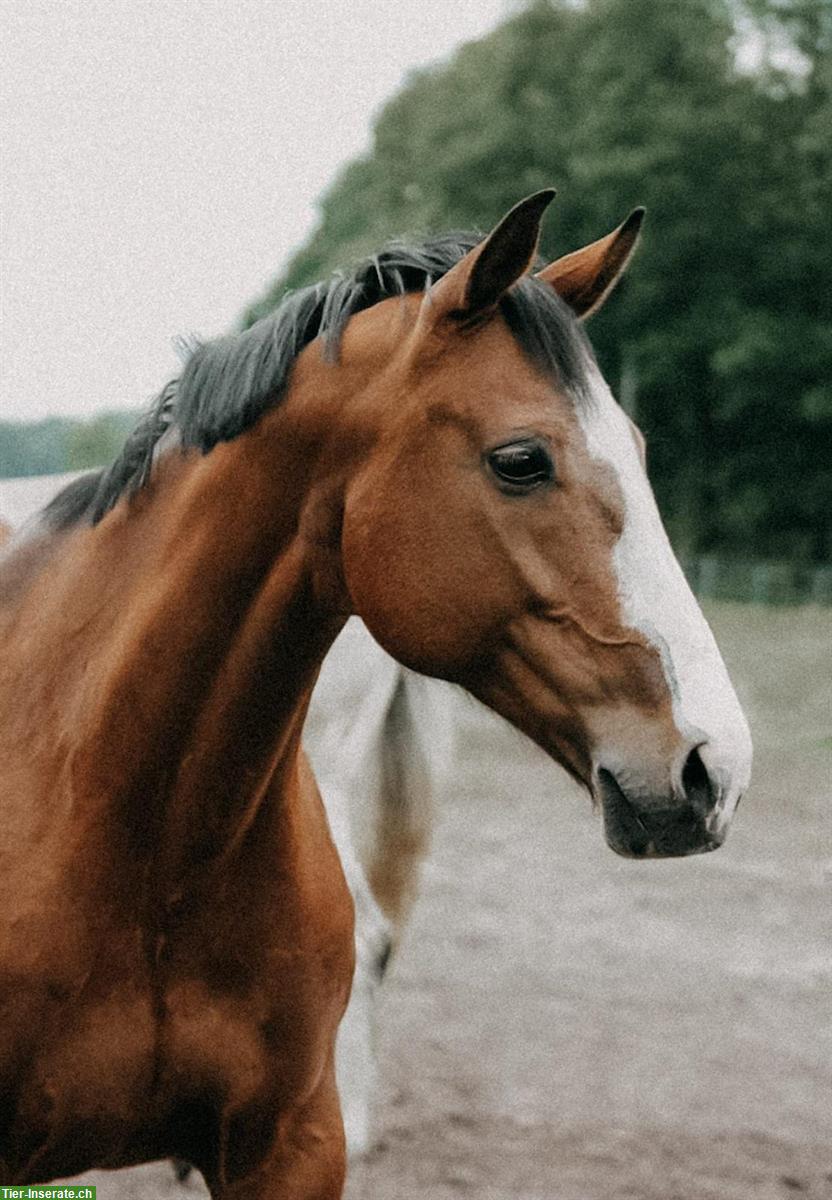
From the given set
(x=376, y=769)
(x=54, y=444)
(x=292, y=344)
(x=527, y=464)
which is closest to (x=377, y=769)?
(x=376, y=769)

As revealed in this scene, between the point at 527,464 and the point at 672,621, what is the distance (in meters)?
0.32

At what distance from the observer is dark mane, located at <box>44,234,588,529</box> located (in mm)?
2113

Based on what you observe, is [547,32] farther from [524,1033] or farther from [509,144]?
[524,1033]

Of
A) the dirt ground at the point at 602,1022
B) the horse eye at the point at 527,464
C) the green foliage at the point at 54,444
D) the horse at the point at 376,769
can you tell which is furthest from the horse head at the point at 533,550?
the green foliage at the point at 54,444

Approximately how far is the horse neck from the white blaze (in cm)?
49

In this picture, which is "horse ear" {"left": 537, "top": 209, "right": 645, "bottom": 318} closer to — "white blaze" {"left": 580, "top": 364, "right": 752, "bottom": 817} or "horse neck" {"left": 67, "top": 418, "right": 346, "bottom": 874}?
"white blaze" {"left": 580, "top": 364, "right": 752, "bottom": 817}

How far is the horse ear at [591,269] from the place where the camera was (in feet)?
7.54

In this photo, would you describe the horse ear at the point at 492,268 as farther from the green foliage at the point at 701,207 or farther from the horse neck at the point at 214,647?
the green foliage at the point at 701,207

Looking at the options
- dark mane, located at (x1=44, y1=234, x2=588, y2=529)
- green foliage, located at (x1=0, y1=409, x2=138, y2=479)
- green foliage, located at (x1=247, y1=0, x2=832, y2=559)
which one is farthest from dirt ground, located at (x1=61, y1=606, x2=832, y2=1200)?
green foliage, located at (x1=247, y1=0, x2=832, y2=559)

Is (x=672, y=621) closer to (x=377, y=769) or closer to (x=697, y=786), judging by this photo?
(x=697, y=786)

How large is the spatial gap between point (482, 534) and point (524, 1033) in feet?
11.6

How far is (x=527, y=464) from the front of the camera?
2012 millimetres

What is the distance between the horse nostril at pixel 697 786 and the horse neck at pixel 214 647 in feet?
2.16

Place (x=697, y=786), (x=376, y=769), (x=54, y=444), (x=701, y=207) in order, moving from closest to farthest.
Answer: (x=697, y=786) < (x=376, y=769) < (x=701, y=207) < (x=54, y=444)
